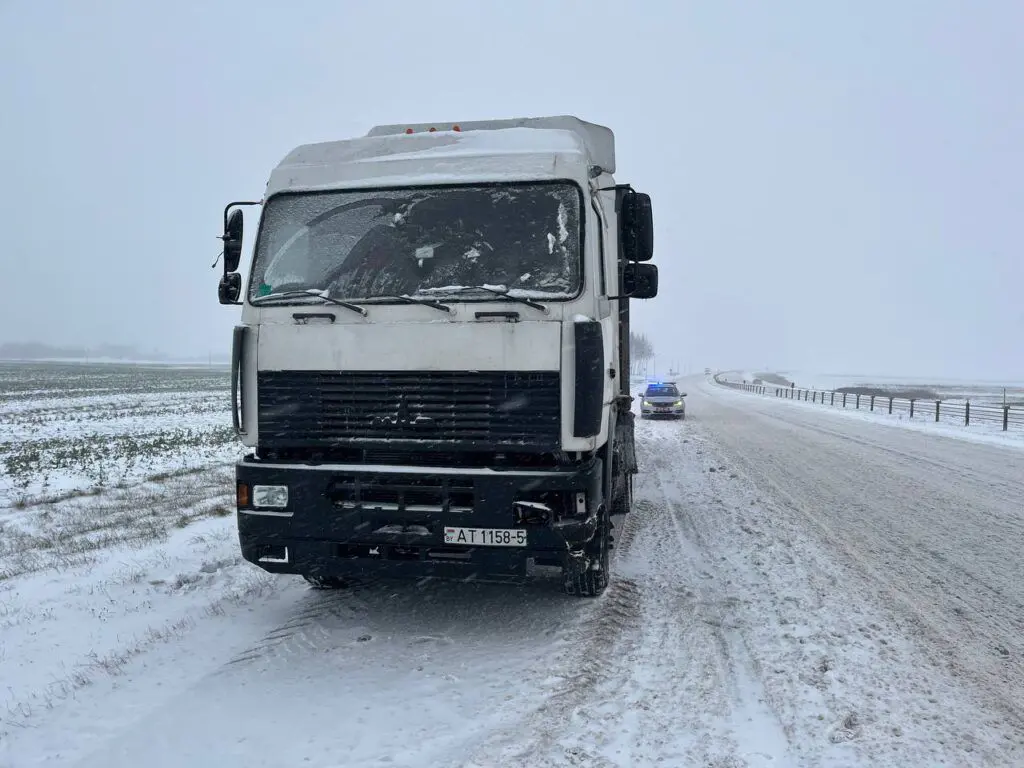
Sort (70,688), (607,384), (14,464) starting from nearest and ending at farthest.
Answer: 1. (70,688)
2. (607,384)
3. (14,464)

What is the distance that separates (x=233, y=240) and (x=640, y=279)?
302 cm

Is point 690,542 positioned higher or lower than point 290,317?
lower

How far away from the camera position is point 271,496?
4.24 meters

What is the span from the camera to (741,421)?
2292 centimetres

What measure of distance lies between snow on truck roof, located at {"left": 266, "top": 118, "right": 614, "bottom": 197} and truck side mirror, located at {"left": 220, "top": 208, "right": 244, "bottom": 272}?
49cm

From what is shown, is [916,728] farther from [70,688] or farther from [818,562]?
[70,688]

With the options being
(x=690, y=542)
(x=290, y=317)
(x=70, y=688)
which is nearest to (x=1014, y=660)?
(x=690, y=542)

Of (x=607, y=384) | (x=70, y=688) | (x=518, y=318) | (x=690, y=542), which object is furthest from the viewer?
(x=690, y=542)

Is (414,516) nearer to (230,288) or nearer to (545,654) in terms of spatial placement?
(545,654)

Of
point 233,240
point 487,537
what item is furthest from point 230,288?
point 487,537

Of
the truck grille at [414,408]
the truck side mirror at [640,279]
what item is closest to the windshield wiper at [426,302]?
the truck grille at [414,408]

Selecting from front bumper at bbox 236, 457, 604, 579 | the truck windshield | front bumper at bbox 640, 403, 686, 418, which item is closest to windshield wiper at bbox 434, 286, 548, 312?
the truck windshield

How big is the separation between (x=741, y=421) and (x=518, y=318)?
20463mm

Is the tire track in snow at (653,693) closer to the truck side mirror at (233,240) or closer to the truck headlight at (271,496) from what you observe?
the truck headlight at (271,496)
